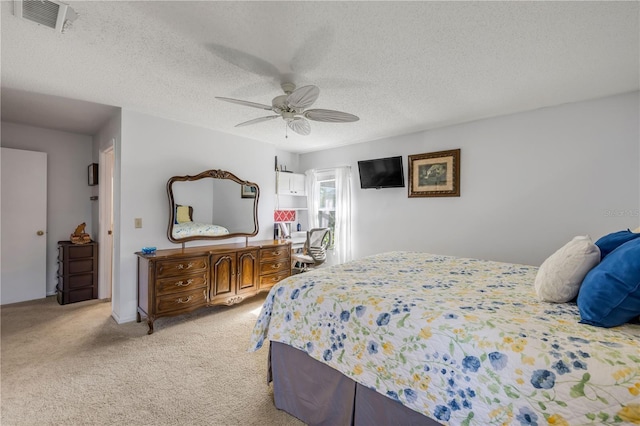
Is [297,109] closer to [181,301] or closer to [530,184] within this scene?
[181,301]

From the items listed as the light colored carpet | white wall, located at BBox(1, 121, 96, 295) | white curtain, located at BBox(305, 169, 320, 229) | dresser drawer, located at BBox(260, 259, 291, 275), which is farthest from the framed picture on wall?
white wall, located at BBox(1, 121, 96, 295)

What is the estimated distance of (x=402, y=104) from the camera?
291 centimetres

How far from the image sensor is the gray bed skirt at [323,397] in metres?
1.33

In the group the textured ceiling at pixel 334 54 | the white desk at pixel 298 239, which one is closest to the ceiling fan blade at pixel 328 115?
the textured ceiling at pixel 334 54

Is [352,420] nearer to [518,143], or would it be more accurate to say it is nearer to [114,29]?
[114,29]

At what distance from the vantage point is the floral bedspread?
3.00ft

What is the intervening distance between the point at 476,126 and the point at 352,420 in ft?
11.3

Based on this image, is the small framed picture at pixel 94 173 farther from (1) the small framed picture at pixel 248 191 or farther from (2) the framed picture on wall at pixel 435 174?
(2) the framed picture on wall at pixel 435 174

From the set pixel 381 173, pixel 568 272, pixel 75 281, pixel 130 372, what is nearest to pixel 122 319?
pixel 130 372

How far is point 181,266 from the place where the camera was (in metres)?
3.01

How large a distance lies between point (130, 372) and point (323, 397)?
1644mm

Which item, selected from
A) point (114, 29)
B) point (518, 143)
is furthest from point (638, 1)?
point (114, 29)

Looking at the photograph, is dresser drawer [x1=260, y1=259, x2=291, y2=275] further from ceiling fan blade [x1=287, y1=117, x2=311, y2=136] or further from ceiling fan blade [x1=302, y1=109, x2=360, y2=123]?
ceiling fan blade [x1=302, y1=109, x2=360, y2=123]

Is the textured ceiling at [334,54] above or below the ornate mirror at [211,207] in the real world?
above
